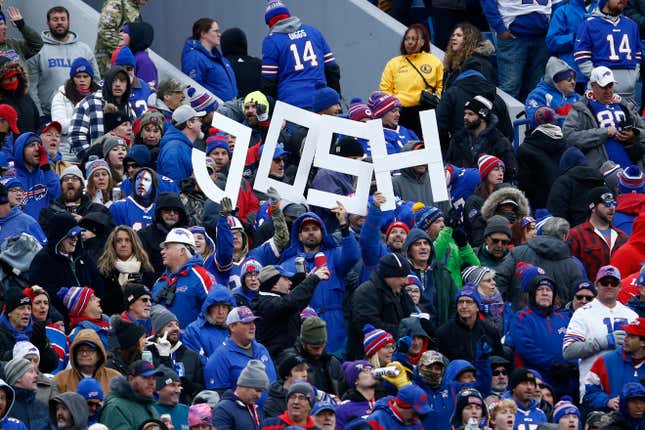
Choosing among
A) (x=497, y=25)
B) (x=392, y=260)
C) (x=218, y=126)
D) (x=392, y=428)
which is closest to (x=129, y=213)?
(x=218, y=126)

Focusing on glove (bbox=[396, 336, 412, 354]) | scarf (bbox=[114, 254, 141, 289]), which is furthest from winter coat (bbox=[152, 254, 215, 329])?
glove (bbox=[396, 336, 412, 354])

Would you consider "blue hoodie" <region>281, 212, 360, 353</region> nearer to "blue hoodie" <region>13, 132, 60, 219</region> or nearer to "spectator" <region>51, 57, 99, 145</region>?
"blue hoodie" <region>13, 132, 60, 219</region>

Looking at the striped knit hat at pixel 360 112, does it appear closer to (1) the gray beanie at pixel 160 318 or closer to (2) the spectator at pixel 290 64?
(2) the spectator at pixel 290 64

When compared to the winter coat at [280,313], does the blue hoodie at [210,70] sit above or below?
above

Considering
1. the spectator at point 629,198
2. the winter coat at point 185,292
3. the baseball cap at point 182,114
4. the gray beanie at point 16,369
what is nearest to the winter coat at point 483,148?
the spectator at point 629,198

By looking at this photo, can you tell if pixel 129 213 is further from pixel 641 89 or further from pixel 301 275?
pixel 641 89

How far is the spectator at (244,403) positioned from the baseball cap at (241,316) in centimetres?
56

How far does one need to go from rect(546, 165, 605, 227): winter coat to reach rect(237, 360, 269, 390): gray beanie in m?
4.96

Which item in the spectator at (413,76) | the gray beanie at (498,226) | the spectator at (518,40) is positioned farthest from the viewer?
the spectator at (518,40)

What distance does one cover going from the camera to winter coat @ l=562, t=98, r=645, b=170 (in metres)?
20.7

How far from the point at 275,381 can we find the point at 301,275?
1.59 meters

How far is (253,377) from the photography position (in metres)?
15.3

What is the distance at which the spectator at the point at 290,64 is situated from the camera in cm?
2161

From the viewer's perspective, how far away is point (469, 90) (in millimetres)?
21125
